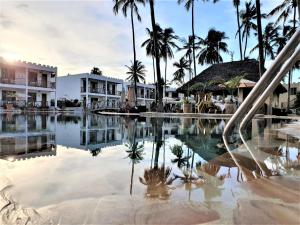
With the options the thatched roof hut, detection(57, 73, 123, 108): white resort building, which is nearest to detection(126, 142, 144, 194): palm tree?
the thatched roof hut

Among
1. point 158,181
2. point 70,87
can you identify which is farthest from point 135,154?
point 70,87

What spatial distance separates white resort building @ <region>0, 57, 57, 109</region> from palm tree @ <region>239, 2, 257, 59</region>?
23461 mm

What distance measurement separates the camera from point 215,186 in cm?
300

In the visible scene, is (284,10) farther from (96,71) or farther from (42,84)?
(96,71)

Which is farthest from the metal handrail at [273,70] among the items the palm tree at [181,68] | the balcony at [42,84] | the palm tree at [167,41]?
the palm tree at [181,68]

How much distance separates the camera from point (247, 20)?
107 ft

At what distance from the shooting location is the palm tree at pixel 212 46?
35438 mm

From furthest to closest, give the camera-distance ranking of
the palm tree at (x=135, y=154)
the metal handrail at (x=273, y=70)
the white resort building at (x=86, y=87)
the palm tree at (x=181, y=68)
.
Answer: the palm tree at (x=181, y=68)
the white resort building at (x=86, y=87)
the palm tree at (x=135, y=154)
the metal handrail at (x=273, y=70)

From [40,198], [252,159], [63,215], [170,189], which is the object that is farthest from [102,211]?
[252,159]

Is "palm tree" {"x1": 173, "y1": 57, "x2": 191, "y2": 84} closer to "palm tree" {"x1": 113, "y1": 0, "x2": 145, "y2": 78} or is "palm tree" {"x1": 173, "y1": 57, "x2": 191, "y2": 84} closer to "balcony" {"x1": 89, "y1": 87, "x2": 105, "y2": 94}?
"balcony" {"x1": 89, "y1": 87, "x2": 105, "y2": 94}

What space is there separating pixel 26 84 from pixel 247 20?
2600cm

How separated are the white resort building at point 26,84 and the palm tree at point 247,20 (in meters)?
23.5

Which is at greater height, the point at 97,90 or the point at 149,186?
the point at 97,90

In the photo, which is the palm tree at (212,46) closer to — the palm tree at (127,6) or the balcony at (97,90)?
the palm tree at (127,6)
